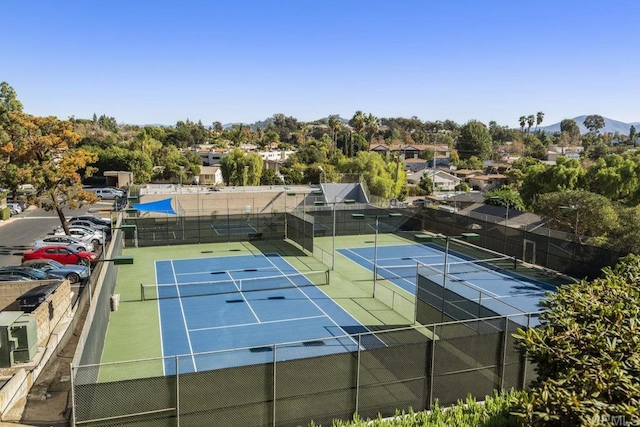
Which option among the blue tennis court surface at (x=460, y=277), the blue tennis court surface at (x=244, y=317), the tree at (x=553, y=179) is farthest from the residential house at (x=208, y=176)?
the blue tennis court surface at (x=244, y=317)

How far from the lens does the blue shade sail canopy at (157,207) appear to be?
38.8 m

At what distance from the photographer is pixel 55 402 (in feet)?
39.6

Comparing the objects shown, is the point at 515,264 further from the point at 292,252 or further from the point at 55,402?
the point at 55,402

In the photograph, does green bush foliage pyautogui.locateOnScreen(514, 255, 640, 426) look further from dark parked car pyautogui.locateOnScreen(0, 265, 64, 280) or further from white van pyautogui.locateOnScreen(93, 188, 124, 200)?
white van pyautogui.locateOnScreen(93, 188, 124, 200)

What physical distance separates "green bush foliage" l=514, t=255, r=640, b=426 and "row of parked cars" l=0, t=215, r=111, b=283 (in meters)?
15.7

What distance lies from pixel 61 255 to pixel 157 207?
1231 cm

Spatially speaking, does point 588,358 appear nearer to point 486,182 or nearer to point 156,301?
point 156,301

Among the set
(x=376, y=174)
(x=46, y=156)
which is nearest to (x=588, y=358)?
(x=46, y=156)

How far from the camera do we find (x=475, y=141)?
139m

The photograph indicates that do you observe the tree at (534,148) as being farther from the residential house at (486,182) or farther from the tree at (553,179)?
the tree at (553,179)

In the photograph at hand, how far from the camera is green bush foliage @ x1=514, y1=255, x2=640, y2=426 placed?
6.66 metres

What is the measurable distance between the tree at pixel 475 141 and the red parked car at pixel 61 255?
4857 inches

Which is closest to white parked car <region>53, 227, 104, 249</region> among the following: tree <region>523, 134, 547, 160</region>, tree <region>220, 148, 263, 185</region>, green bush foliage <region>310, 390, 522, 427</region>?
green bush foliage <region>310, 390, 522, 427</region>

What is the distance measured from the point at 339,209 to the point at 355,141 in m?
82.5
